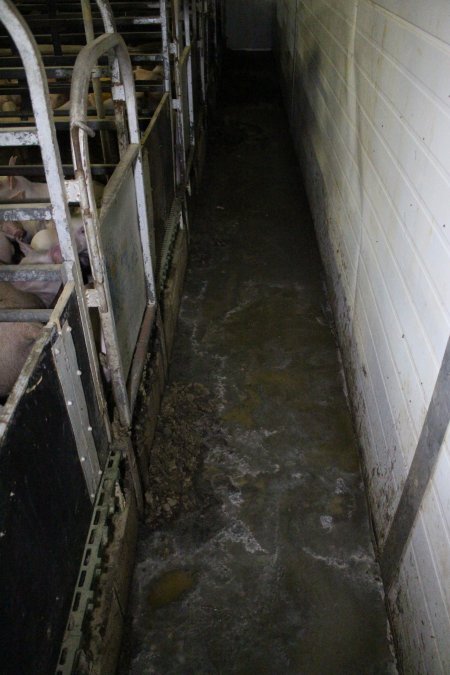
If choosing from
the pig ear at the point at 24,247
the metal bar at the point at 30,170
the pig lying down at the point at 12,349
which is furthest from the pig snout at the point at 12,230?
the pig lying down at the point at 12,349

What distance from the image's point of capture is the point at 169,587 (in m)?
2.66

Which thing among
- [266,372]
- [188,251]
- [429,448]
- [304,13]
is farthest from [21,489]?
[304,13]

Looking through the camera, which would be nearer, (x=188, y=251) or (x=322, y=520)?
(x=322, y=520)

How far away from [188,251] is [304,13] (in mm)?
4280

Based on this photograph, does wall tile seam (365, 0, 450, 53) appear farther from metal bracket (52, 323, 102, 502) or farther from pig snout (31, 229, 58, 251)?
pig snout (31, 229, 58, 251)

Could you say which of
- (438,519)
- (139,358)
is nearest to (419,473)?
(438,519)

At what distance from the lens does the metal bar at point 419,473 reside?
6.07ft

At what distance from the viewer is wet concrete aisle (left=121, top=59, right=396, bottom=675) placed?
245cm

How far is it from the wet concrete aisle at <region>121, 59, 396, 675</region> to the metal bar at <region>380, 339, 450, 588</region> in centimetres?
31

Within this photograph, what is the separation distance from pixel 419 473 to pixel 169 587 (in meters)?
1.42

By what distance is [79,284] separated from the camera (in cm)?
198

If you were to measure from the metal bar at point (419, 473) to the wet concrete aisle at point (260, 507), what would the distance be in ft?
1.02

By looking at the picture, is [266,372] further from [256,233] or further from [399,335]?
[256,233]

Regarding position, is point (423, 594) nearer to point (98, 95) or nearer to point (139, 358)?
point (139, 358)
